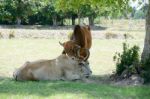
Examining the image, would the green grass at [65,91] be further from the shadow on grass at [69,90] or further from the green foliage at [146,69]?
the green foliage at [146,69]

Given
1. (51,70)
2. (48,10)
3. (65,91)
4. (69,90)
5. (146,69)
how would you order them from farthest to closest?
(48,10), (146,69), (51,70), (69,90), (65,91)

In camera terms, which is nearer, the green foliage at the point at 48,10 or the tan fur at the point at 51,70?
the tan fur at the point at 51,70

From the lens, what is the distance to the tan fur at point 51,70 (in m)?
11.7

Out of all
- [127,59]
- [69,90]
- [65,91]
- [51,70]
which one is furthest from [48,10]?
[65,91]

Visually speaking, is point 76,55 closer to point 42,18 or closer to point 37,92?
point 37,92

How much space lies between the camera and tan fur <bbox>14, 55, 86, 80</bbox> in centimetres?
1173

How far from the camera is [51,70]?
11.8 m

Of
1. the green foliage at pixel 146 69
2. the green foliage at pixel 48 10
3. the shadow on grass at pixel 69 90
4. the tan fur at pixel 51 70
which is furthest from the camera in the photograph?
the green foliage at pixel 48 10

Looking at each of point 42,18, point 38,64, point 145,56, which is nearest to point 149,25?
point 145,56

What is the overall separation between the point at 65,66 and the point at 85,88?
81.0 inches

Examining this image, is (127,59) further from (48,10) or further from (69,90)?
(48,10)

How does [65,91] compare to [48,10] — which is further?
[48,10]

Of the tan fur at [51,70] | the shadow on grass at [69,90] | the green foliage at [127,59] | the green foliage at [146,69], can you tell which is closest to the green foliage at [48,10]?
the green foliage at [127,59]

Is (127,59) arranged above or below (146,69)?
above
